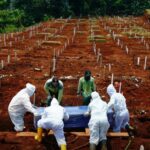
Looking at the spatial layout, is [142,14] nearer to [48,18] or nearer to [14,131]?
[48,18]

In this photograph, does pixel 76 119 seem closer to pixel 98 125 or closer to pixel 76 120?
pixel 76 120

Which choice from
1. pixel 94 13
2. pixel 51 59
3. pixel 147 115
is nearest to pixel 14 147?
pixel 147 115

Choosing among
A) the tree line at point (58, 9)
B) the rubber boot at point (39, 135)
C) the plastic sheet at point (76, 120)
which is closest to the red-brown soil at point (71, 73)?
the rubber boot at point (39, 135)

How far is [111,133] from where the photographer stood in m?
10.6

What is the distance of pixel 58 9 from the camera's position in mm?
59156

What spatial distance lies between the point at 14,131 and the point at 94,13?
173 ft

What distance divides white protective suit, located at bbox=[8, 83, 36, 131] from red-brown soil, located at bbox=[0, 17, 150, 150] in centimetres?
42

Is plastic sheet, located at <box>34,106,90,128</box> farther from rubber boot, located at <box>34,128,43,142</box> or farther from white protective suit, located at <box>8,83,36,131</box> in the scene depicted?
rubber boot, located at <box>34,128,43,142</box>

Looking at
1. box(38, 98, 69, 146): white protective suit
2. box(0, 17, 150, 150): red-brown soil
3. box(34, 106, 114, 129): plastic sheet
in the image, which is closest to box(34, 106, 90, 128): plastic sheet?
box(34, 106, 114, 129): plastic sheet

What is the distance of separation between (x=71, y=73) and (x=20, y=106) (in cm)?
791

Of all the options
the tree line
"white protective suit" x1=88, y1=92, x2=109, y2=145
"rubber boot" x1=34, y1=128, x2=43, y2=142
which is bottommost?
the tree line

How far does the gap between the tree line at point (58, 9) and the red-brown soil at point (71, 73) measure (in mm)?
18879

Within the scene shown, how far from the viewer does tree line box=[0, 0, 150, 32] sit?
51.4 meters

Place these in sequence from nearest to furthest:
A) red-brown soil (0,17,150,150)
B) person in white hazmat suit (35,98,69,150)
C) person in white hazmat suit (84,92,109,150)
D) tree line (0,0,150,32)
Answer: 1. person in white hazmat suit (35,98,69,150)
2. person in white hazmat suit (84,92,109,150)
3. red-brown soil (0,17,150,150)
4. tree line (0,0,150,32)
